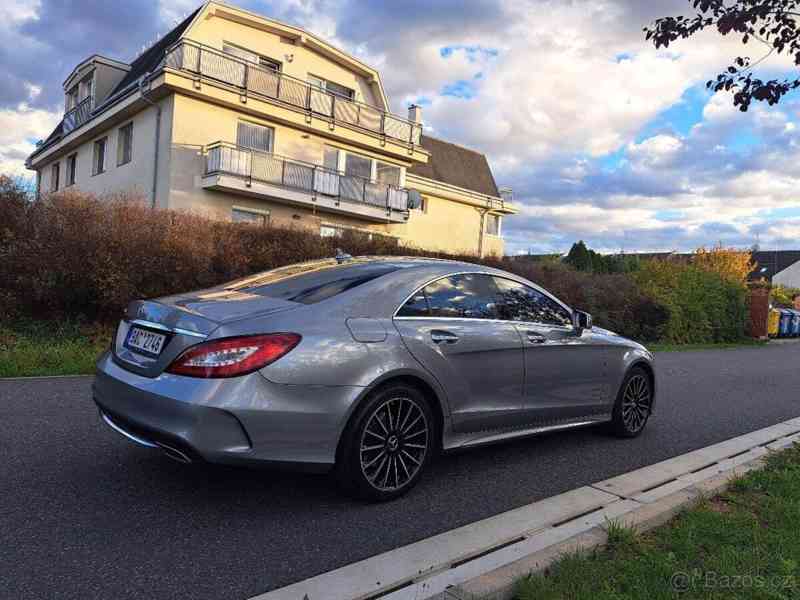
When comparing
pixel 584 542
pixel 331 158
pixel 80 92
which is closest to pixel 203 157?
pixel 331 158

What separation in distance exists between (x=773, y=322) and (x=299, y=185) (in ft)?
61.4

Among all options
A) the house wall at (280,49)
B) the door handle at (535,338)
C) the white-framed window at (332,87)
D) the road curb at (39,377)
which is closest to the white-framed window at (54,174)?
the house wall at (280,49)

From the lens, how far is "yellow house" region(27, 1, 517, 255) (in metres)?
19.2

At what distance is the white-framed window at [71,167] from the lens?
1005 inches

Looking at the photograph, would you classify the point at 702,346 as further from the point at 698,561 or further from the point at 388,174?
the point at 698,561

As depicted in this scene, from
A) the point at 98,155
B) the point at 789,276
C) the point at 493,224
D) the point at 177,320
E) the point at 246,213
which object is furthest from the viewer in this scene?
the point at 789,276

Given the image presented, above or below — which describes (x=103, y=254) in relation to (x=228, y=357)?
Result: above

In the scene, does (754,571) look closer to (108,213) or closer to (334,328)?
(334,328)

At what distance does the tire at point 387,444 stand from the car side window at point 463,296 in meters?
0.67

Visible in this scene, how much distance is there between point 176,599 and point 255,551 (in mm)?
538

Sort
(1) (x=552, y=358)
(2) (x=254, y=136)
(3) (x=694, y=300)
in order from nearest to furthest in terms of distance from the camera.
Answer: (1) (x=552, y=358) < (3) (x=694, y=300) < (2) (x=254, y=136)

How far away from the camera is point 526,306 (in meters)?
4.97

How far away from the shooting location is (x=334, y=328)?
11.9 ft

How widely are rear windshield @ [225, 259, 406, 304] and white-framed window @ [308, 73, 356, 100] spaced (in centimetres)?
1929
